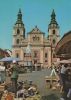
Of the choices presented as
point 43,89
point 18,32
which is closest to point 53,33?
point 18,32

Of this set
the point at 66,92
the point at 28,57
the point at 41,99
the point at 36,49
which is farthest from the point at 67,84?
the point at 36,49

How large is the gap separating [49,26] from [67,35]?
409ft

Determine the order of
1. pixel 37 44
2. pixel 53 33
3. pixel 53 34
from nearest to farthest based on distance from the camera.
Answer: pixel 37 44, pixel 53 34, pixel 53 33

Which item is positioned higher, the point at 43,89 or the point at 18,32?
the point at 18,32

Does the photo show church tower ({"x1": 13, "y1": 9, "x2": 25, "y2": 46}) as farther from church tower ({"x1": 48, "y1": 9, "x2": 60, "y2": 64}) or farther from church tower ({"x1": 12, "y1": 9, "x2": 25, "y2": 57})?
church tower ({"x1": 48, "y1": 9, "x2": 60, "y2": 64})

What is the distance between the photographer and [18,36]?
4938 inches

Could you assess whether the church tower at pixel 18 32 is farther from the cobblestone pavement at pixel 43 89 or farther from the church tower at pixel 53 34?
the cobblestone pavement at pixel 43 89

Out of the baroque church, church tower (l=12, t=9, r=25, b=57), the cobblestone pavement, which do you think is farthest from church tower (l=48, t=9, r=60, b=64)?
the cobblestone pavement

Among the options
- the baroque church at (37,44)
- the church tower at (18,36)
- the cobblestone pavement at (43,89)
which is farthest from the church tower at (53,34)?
the cobblestone pavement at (43,89)

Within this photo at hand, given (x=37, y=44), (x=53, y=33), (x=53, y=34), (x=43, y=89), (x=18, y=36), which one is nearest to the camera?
(x=43, y=89)

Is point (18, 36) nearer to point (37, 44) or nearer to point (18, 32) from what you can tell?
point (18, 32)

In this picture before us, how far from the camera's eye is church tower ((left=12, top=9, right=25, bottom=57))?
12131cm

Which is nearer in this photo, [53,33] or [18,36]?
[18,36]

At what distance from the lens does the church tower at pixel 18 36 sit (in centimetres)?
12131
